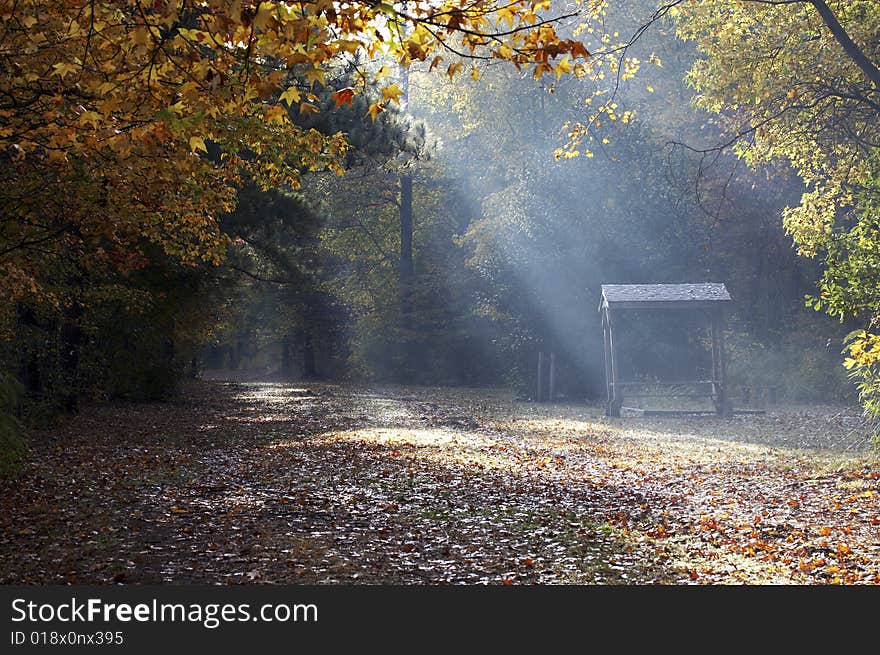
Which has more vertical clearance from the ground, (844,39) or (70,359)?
(844,39)

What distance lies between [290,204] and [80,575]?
52.9 ft

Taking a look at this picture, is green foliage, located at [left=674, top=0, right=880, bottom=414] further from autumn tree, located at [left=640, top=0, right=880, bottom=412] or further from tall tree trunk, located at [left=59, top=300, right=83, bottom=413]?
tall tree trunk, located at [left=59, top=300, right=83, bottom=413]

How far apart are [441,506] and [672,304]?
12771mm

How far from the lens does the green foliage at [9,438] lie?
11719mm

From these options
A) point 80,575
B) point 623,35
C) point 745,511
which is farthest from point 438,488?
point 623,35

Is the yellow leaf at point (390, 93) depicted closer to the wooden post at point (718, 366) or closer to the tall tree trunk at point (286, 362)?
the wooden post at point (718, 366)

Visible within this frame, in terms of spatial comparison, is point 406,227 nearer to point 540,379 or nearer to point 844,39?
point 540,379

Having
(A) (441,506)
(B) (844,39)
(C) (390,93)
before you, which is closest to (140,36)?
(C) (390,93)

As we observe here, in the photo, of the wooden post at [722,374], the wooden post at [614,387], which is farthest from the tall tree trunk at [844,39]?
the wooden post at [614,387]

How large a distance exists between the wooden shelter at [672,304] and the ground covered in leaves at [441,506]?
3200 mm

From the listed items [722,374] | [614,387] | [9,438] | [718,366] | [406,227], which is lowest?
[9,438]

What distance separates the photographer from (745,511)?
9711 millimetres

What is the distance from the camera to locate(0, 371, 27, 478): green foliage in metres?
11.7

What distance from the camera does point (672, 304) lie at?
21391mm
